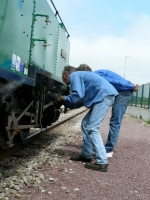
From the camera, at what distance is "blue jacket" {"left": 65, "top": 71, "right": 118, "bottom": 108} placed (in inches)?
169

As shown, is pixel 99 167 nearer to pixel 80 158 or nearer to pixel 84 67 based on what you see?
pixel 80 158

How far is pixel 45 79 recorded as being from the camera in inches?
216

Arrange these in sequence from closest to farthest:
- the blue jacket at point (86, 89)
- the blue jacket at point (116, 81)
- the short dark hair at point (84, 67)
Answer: the blue jacket at point (86, 89) < the short dark hair at point (84, 67) < the blue jacket at point (116, 81)

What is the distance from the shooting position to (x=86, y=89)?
447cm

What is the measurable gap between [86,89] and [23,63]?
3.42 feet

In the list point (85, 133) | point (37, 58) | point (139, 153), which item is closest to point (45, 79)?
point (37, 58)

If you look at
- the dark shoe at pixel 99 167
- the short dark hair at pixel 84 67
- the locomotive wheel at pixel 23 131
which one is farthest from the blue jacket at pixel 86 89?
the locomotive wheel at pixel 23 131

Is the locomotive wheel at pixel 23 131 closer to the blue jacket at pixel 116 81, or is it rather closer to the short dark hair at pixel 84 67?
the short dark hair at pixel 84 67

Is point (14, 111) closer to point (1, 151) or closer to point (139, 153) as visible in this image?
point (1, 151)

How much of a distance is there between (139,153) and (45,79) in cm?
241

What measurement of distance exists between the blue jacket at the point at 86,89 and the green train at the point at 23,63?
2.04 ft

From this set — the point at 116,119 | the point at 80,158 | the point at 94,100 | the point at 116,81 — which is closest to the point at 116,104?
the point at 116,119

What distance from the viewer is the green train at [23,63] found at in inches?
151

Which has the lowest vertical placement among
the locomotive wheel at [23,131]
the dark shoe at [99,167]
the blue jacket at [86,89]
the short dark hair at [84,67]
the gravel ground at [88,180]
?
the gravel ground at [88,180]
